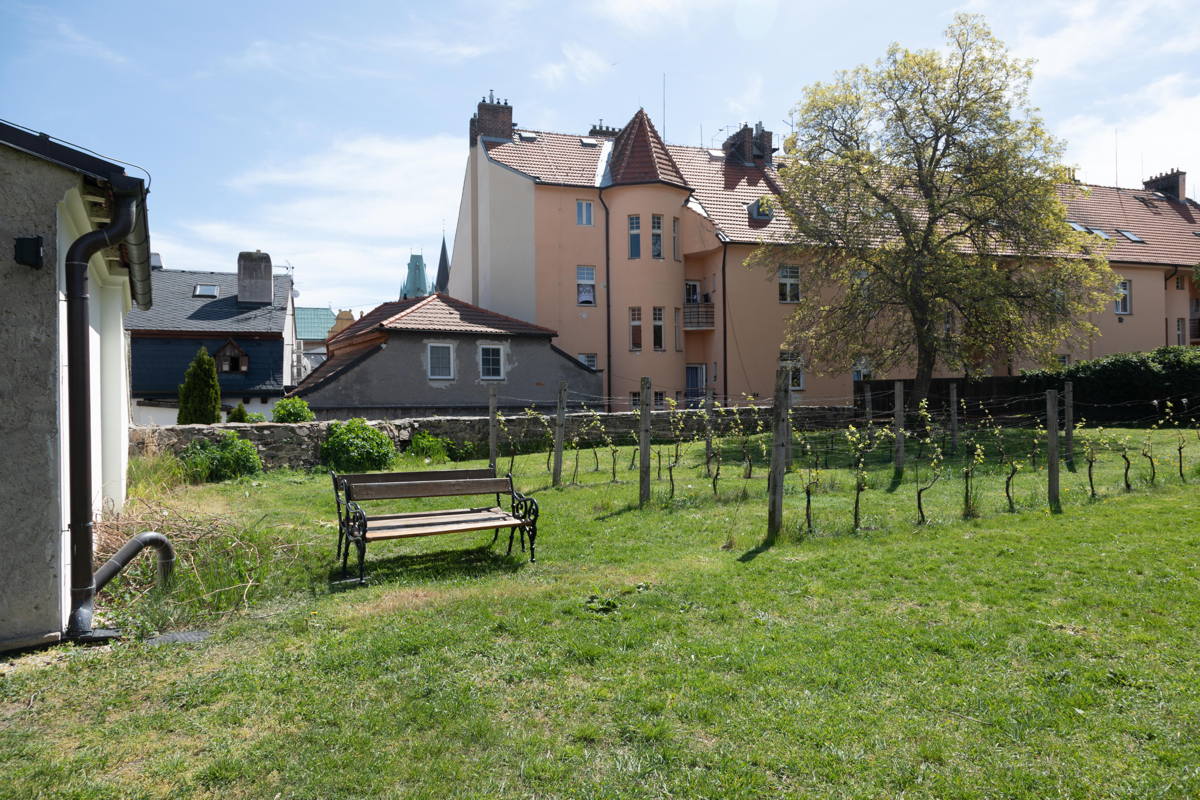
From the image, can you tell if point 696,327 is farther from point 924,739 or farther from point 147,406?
point 924,739

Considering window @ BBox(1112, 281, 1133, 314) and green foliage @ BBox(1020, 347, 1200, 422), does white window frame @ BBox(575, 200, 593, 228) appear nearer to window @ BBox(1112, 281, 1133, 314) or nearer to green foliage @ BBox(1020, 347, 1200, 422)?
green foliage @ BBox(1020, 347, 1200, 422)

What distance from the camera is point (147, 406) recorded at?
Result: 3225cm

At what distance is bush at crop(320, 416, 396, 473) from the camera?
665 inches

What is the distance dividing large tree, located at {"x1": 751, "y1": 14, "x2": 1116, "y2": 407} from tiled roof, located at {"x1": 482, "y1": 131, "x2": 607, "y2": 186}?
36.1 ft

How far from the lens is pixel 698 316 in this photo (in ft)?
105

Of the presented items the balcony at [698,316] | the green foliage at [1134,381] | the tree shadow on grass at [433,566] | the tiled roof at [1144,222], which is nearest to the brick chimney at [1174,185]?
the tiled roof at [1144,222]

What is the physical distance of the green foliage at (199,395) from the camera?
24.7m

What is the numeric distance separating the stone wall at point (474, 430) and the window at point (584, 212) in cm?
1229

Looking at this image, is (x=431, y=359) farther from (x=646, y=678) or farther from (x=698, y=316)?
(x=646, y=678)

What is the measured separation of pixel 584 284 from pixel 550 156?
6186 millimetres

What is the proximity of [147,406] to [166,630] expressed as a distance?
30.6 meters

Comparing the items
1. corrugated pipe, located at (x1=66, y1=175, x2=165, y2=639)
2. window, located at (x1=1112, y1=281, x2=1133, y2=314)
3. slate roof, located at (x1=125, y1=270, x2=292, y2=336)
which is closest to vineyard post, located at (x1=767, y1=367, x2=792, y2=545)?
corrugated pipe, located at (x1=66, y1=175, x2=165, y2=639)

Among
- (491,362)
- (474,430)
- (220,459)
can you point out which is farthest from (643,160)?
(220,459)

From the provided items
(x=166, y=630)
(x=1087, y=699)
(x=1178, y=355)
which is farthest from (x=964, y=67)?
(x=166, y=630)
